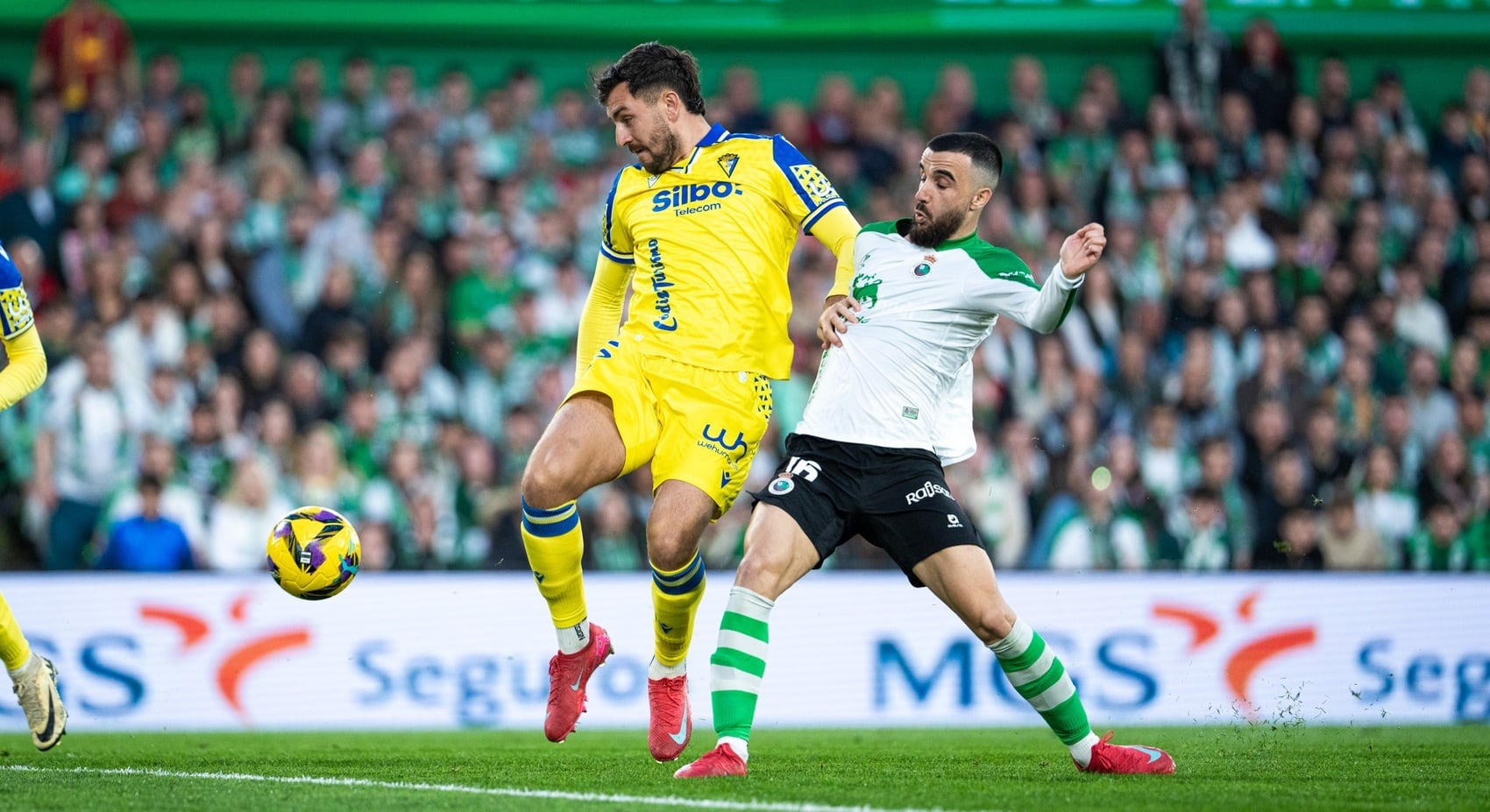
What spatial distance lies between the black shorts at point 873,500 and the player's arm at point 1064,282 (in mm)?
698

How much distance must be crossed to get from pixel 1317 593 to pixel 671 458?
6.60 metres

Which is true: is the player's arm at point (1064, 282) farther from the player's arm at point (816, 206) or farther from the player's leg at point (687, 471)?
the player's leg at point (687, 471)

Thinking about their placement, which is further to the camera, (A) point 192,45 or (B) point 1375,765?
(A) point 192,45

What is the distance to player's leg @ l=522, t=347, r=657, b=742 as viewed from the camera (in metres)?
6.86

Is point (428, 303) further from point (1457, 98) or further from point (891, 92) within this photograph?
point (1457, 98)

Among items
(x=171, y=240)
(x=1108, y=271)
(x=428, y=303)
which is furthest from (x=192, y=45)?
(x=1108, y=271)

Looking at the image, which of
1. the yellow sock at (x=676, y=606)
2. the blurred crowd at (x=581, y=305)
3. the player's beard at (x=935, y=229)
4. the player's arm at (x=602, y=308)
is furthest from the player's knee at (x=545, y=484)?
the blurred crowd at (x=581, y=305)

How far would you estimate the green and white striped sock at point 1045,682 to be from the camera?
645cm

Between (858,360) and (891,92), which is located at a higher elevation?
(891,92)

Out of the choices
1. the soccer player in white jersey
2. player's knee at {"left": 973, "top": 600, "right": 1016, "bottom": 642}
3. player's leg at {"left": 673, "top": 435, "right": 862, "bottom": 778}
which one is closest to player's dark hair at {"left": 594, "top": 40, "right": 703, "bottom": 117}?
the soccer player in white jersey

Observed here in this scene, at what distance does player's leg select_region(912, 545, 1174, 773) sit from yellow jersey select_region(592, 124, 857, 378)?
1.27m

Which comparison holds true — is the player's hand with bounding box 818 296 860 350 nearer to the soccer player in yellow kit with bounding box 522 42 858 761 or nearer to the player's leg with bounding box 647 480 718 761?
the soccer player in yellow kit with bounding box 522 42 858 761

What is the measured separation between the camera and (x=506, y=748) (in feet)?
29.0

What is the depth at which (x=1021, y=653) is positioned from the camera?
21.1 feet
